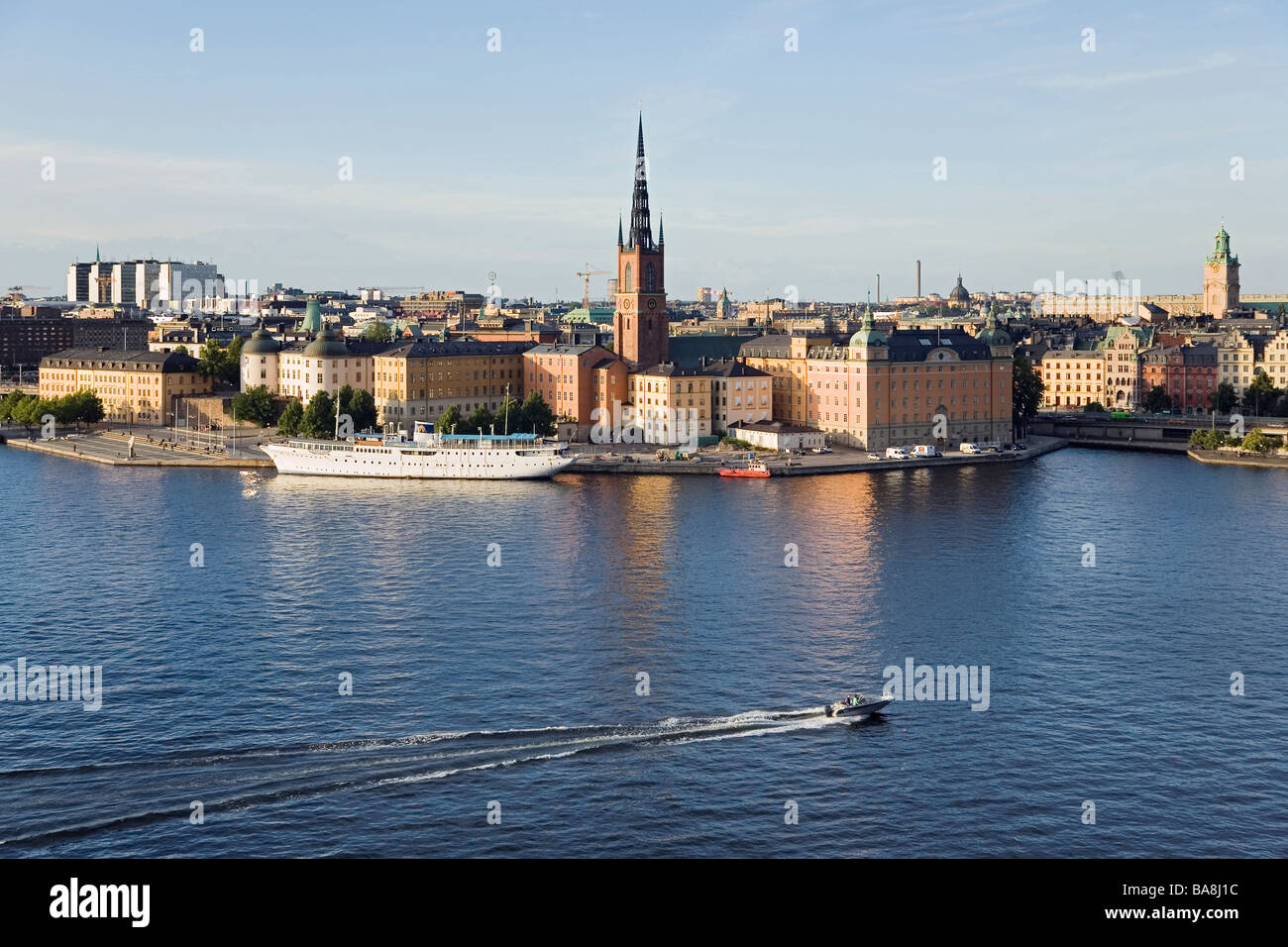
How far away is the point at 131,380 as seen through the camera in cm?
6988

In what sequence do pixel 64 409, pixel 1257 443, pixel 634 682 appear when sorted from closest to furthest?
1. pixel 634 682
2. pixel 1257 443
3. pixel 64 409

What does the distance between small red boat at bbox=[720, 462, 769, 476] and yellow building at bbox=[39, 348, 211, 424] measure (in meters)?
28.1

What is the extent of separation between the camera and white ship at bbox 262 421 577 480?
50875mm

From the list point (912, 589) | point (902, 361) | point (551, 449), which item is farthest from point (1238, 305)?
point (912, 589)

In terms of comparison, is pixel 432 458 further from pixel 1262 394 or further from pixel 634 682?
pixel 1262 394

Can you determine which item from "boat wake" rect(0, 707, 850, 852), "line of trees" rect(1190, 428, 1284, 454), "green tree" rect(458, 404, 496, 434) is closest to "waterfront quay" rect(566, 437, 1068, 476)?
"green tree" rect(458, 404, 496, 434)

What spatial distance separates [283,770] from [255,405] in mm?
46523

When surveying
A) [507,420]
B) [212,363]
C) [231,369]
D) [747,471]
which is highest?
[212,363]

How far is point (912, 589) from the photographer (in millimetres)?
30031

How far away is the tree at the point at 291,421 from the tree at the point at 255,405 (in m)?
2.86

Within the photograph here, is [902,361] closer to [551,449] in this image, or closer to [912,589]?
[551,449]

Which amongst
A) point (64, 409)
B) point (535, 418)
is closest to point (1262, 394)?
point (535, 418)

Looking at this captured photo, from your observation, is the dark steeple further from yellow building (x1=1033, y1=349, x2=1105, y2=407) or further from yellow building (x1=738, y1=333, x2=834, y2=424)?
yellow building (x1=1033, y1=349, x2=1105, y2=407)
